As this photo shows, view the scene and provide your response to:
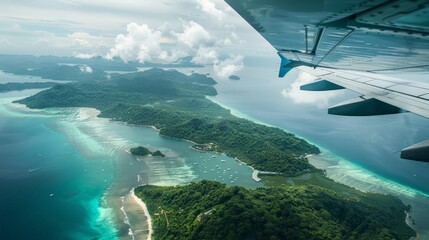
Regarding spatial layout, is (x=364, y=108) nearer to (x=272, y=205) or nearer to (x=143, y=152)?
(x=272, y=205)

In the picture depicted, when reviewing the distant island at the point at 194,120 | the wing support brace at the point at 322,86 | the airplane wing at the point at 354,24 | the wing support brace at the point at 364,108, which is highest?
the airplane wing at the point at 354,24

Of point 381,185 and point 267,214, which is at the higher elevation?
point 267,214

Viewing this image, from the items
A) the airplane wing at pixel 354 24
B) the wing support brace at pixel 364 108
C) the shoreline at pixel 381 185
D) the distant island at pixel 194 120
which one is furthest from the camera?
the distant island at pixel 194 120

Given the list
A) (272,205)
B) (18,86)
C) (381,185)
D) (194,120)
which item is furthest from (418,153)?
(18,86)

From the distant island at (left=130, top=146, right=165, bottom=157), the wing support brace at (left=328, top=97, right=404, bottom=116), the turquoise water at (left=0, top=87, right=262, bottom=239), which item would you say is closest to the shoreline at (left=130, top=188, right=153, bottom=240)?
the turquoise water at (left=0, top=87, right=262, bottom=239)

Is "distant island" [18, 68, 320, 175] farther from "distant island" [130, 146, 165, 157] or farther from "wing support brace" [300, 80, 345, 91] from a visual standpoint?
"wing support brace" [300, 80, 345, 91]

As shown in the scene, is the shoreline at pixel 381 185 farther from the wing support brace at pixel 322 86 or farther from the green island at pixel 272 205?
the wing support brace at pixel 322 86

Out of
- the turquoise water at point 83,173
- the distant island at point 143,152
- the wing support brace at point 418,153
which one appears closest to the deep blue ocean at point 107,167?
the turquoise water at point 83,173

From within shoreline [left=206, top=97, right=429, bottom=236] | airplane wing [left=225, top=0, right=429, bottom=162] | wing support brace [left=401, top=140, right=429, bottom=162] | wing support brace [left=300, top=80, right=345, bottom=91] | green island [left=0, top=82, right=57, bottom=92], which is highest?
airplane wing [left=225, top=0, right=429, bottom=162]
